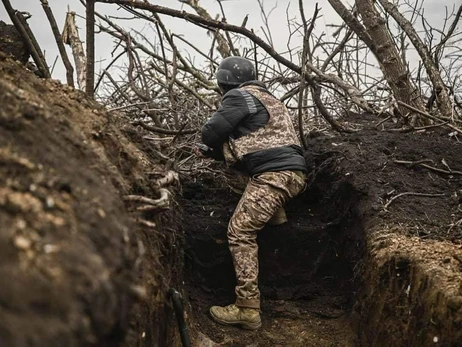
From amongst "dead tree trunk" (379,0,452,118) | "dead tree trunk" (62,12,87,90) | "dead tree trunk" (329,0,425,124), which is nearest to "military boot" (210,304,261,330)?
"dead tree trunk" (329,0,425,124)

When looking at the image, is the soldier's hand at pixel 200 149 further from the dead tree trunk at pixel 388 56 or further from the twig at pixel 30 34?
the dead tree trunk at pixel 388 56

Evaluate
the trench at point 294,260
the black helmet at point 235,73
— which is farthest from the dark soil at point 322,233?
the black helmet at point 235,73

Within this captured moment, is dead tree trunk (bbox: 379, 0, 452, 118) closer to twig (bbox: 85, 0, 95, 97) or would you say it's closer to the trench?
the trench

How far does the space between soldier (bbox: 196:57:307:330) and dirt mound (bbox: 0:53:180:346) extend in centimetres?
214

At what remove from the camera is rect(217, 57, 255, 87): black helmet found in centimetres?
487

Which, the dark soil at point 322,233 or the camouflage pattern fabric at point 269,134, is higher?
the camouflage pattern fabric at point 269,134

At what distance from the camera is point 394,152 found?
17.0ft

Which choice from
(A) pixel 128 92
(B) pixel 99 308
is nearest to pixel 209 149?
(A) pixel 128 92

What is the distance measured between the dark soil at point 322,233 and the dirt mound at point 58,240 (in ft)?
7.98

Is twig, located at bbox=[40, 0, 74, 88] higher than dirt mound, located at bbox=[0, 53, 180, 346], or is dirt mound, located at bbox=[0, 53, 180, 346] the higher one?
twig, located at bbox=[40, 0, 74, 88]

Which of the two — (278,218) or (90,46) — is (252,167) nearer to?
(278,218)

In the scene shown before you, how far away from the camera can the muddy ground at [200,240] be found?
134 cm

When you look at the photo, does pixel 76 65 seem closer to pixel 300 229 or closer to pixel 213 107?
pixel 213 107

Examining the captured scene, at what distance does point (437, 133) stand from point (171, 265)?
11.8 feet
